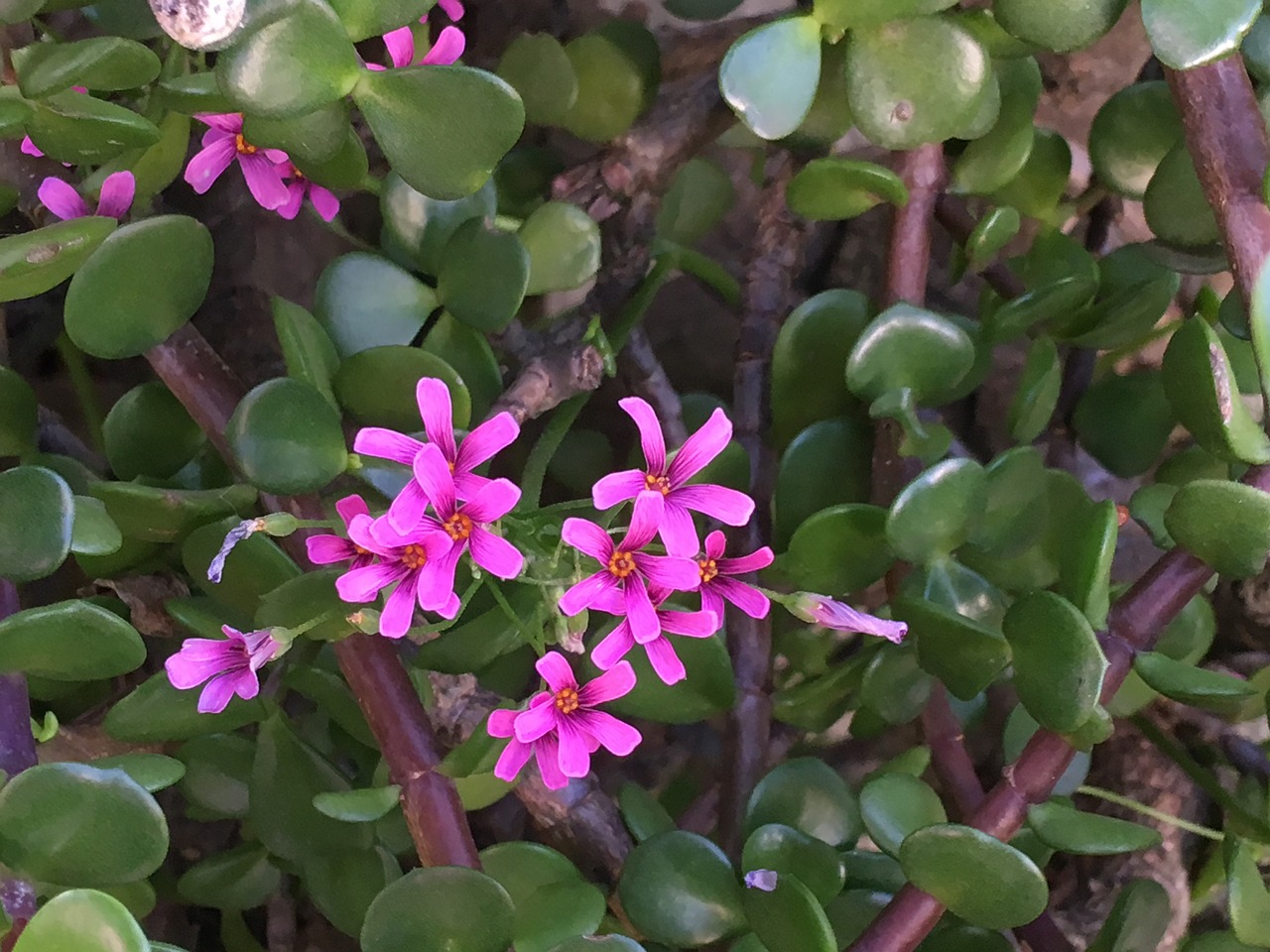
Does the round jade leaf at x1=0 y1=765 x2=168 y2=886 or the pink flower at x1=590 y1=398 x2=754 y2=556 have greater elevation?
the pink flower at x1=590 y1=398 x2=754 y2=556

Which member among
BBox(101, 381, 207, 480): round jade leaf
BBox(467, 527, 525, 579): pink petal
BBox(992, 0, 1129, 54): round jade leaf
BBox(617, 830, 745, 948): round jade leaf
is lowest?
BBox(617, 830, 745, 948): round jade leaf

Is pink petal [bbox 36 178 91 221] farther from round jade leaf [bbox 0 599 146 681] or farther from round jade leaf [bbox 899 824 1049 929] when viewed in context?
round jade leaf [bbox 899 824 1049 929]

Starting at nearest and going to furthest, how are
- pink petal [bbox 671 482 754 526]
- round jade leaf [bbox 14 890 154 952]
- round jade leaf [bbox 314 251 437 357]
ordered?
1. round jade leaf [bbox 14 890 154 952]
2. pink petal [bbox 671 482 754 526]
3. round jade leaf [bbox 314 251 437 357]

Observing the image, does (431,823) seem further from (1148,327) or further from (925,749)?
(1148,327)

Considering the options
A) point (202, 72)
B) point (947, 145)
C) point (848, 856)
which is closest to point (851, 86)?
point (947, 145)

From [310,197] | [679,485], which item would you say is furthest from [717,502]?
[310,197]

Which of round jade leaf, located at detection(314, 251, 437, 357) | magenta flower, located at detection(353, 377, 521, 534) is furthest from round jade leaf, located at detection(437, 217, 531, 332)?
magenta flower, located at detection(353, 377, 521, 534)

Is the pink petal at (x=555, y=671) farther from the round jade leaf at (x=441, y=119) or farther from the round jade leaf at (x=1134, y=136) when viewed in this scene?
the round jade leaf at (x=1134, y=136)
